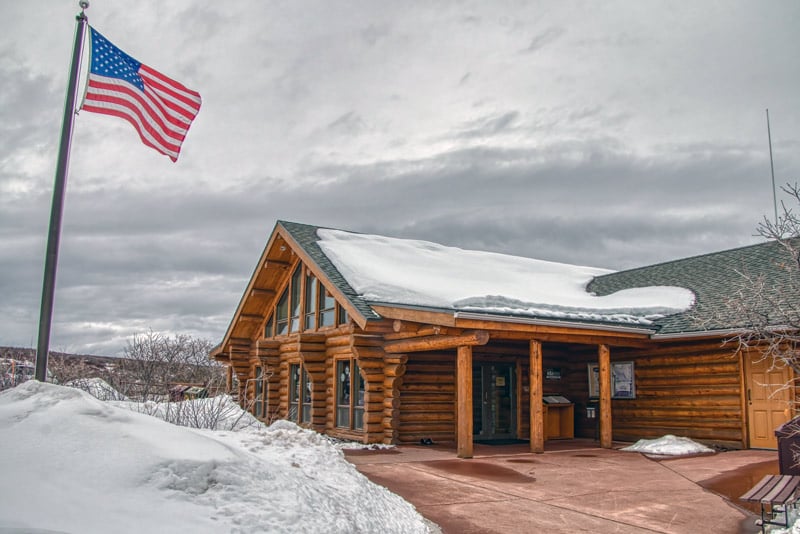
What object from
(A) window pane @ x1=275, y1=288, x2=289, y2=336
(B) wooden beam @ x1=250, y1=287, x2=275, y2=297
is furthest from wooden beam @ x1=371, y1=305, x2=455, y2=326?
(B) wooden beam @ x1=250, y1=287, x2=275, y2=297

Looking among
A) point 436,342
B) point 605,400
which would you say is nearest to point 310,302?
point 436,342

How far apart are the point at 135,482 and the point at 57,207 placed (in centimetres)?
404

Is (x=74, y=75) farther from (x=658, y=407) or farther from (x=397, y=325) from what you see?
(x=658, y=407)

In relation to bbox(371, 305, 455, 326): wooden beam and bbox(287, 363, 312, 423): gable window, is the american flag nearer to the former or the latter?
bbox(371, 305, 455, 326): wooden beam

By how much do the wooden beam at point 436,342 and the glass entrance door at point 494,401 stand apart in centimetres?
263

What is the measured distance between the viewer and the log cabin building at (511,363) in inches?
498

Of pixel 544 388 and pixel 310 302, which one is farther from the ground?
pixel 310 302

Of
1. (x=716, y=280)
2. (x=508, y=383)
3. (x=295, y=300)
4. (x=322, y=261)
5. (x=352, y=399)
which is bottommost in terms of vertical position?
(x=352, y=399)

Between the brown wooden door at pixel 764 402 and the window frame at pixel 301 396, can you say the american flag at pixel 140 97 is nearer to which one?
the window frame at pixel 301 396

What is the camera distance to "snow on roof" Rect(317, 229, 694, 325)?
12781mm

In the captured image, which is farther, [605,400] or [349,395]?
[349,395]

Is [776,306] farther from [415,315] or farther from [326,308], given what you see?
[326,308]

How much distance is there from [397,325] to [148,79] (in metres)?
6.82

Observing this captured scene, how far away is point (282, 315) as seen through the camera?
2050cm
